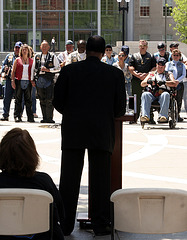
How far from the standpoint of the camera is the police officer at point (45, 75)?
59.5ft

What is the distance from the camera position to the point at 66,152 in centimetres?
645

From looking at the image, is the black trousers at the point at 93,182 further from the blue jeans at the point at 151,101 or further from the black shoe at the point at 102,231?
the blue jeans at the point at 151,101

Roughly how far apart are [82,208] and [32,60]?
11.2 m

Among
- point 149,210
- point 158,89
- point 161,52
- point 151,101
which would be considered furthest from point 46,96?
point 149,210

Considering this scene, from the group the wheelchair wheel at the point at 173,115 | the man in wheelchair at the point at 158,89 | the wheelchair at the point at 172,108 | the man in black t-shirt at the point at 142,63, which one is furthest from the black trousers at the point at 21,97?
the wheelchair wheel at the point at 173,115

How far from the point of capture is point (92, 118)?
6.31 m

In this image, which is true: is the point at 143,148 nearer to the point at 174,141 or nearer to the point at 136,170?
the point at 174,141

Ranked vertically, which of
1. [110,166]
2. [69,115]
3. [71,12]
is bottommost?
[110,166]

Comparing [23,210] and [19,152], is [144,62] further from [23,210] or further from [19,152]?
[23,210]

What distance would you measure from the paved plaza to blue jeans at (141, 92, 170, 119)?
37cm

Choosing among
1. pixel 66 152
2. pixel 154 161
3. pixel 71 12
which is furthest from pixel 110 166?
pixel 71 12

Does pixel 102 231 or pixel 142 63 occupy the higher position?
pixel 142 63

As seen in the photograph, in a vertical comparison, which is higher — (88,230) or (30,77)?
(30,77)

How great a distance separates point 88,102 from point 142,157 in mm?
5776
